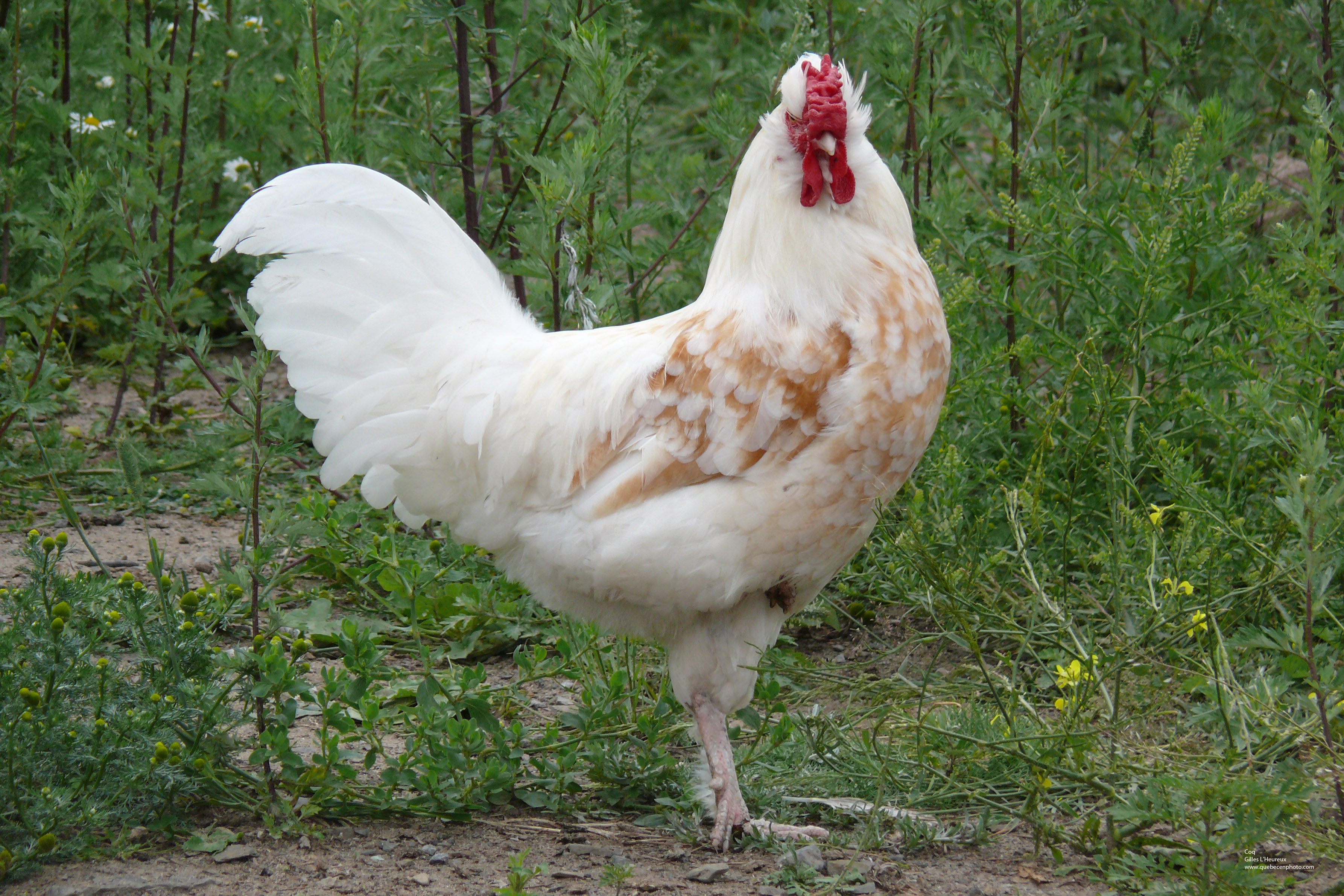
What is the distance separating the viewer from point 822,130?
113 inches

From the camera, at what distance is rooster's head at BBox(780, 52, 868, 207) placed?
2.89 meters

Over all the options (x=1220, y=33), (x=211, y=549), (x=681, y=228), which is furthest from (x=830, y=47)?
(x=211, y=549)

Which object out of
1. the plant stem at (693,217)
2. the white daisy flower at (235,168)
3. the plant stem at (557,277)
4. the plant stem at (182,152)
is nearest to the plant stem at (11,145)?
the plant stem at (182,152)

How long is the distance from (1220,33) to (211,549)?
5577 millimetres

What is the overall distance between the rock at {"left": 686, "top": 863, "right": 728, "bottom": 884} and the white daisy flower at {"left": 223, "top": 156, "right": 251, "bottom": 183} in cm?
444

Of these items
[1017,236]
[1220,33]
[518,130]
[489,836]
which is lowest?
[489,836]

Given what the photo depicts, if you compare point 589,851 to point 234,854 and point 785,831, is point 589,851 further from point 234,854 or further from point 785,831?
point 234,854

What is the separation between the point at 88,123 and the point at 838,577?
384cm

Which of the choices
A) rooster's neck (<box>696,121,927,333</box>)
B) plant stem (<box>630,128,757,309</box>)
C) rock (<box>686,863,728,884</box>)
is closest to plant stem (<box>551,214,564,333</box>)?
plant stem (<box>630,128,757,309</box>)

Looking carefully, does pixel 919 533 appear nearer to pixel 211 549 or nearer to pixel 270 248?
pixel 270 248

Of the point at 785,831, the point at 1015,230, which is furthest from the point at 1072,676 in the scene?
the point at 1015,230

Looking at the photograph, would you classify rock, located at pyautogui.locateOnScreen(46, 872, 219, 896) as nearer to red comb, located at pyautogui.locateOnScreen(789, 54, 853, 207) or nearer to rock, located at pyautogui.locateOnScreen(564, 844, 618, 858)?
rock, located at pyautogui.locateOnScreen(564, 844, 618, 858)

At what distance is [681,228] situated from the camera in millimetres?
4922

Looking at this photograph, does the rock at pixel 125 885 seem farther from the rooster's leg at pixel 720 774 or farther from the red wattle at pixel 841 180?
the red wattle at pixel 841 180
